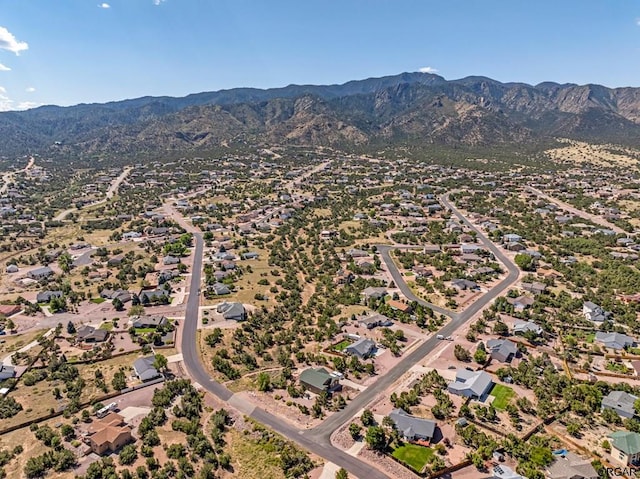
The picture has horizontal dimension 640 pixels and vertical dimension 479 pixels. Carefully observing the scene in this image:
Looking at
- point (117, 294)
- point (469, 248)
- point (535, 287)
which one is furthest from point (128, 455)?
point (469, 248)

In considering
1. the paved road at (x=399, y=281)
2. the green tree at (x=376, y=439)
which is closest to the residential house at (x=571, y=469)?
the green tree at (x=376, y=439)

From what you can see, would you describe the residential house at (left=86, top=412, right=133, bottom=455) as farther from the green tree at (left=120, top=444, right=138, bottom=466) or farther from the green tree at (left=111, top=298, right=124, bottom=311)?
the green tree at (left=111, top=298, right=124, bottom=311)

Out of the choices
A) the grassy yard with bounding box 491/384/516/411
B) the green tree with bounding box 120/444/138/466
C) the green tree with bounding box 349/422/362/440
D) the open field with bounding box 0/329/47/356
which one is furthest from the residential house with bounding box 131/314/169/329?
the grassy yard with bounding box 491/384/516/411

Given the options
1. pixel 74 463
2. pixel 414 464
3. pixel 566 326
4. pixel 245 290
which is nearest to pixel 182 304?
pixel 245 290

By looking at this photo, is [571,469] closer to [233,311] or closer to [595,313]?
[595,313]

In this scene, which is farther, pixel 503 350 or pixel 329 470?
pixel 503 350

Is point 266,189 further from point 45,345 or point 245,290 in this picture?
point 45,345
